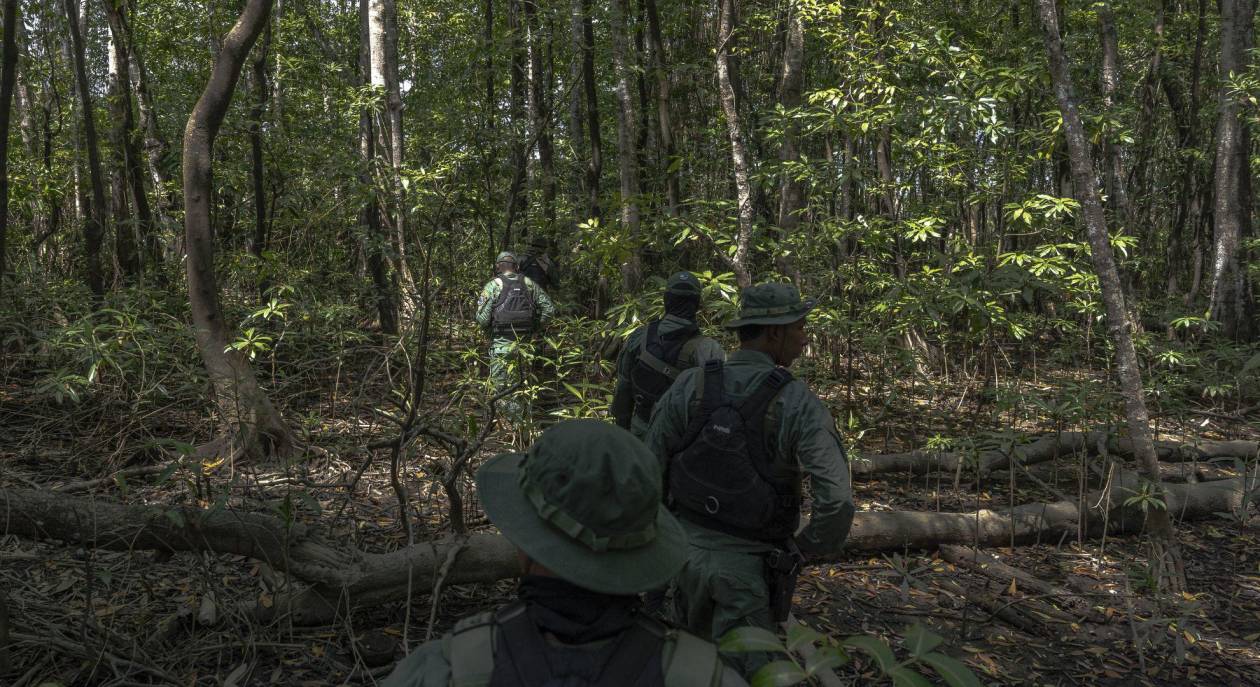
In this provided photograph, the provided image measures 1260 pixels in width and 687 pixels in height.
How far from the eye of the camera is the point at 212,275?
20.1 ft

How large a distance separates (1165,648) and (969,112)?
13.3 feet

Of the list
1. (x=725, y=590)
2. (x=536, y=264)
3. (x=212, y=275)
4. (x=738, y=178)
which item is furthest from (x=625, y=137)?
(x=725, y=590)

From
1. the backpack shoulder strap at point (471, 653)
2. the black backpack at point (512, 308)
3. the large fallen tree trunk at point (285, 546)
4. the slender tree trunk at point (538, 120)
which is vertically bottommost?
the large fallen tree trunk at point (285, 546)

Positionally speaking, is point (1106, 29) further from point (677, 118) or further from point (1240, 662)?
point (1240, 662)

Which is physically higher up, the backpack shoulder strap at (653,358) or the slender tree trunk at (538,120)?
the slender tree trunk at (538,120)

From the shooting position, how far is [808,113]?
Answer: 689cm

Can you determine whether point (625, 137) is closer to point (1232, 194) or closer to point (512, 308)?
point (512, 308)

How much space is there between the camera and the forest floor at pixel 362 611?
3.43 metres

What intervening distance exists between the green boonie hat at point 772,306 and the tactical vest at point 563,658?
1782 millimetres

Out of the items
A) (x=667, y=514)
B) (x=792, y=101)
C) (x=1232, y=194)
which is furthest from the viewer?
(x=1232, y=194)

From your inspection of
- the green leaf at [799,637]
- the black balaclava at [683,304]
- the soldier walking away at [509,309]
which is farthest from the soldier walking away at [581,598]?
the soldier walking away at [509,309]

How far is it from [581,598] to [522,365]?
5.21 metres

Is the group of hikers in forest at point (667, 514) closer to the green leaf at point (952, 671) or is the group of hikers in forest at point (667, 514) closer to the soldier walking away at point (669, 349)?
the soldier walking away at point (669, 349)

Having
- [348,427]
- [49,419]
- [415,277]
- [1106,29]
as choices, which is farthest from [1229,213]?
[49,419]
